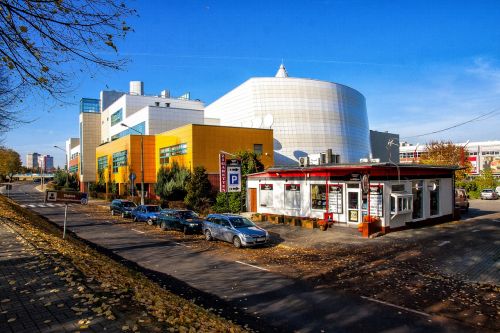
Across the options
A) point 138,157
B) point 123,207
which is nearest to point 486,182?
point 138,157

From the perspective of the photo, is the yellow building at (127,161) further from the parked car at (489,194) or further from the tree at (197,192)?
the parked car at (489,194)

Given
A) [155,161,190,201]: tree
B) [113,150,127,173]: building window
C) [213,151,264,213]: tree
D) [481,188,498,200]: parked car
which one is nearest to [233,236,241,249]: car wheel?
[213,151,264,213]: tree

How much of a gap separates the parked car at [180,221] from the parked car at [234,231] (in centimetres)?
203

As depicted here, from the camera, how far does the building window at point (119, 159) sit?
51.4 meters

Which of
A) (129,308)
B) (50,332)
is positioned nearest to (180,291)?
(129,308)

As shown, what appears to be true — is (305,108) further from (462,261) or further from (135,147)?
(462,261)

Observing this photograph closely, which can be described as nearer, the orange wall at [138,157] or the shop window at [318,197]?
the shop window at [318,197]

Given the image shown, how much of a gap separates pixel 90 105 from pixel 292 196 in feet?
246

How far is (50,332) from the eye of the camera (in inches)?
223

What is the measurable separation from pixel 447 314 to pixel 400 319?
4.41ft

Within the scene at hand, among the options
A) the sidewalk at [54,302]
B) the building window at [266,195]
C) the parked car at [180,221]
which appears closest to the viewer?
the sidewalk at [54,302]

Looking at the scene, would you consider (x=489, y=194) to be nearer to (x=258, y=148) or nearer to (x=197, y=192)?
(x=258, y=148)

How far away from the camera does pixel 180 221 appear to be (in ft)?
76.3

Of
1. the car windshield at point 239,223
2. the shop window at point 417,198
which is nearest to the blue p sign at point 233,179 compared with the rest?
the car windshield at point 239,223
